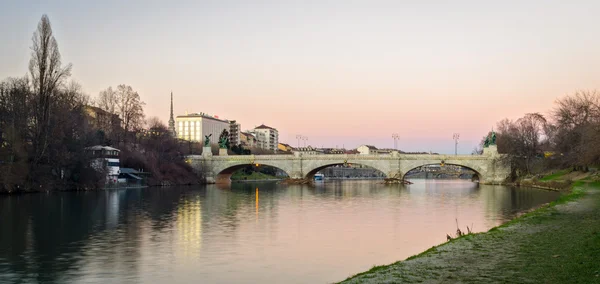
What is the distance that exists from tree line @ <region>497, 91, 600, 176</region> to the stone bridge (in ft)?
10.2

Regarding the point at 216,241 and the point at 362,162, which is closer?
the point at 216,241

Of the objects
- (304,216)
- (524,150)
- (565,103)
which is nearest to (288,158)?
(524,150)

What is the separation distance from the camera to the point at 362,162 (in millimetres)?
91562

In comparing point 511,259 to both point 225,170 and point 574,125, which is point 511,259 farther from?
A: point 225,170

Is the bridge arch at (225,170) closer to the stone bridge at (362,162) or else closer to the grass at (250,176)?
the stone bridge at (362,162)

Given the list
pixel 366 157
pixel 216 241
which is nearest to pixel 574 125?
pixel 366 157

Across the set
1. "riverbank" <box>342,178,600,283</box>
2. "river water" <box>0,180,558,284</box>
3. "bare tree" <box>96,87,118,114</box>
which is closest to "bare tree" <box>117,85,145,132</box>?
"bare tree" <box>96,87,118,114</box>

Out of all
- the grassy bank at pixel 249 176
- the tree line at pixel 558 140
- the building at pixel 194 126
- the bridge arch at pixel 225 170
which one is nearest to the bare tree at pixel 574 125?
the tree line at pixel 558 140

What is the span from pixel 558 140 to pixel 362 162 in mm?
31506

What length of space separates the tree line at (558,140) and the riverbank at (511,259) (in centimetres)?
2925

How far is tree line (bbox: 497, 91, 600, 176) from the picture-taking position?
52.7 metres

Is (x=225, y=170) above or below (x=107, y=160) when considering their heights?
below

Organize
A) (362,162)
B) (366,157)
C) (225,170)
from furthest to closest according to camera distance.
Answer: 1. (225,170)
2. (366,157)
3. (362,162)

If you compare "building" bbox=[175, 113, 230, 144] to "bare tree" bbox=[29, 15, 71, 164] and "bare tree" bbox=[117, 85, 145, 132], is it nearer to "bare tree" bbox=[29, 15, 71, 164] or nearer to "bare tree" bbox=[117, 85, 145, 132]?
"bare tree" bbox=[117, 85, 145, 132]
